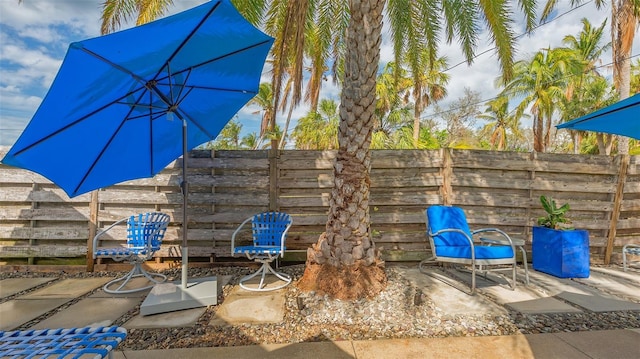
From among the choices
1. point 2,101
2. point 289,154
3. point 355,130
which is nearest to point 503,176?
point 355,130

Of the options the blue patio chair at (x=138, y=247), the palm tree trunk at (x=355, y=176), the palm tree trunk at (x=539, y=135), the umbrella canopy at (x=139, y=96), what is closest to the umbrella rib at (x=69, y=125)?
the umbrella canopy at (x=139, y=96)

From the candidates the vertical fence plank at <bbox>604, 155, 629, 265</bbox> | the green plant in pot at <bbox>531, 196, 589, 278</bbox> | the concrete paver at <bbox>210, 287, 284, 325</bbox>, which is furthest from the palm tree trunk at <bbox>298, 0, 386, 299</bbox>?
the vertical fence plank at <bbox>604, 155, 629, 265</bbox>

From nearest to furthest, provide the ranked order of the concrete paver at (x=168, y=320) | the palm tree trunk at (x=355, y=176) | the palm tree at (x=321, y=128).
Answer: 1. the concrete paver at (x=168, y=320)
2. the palm tree trunk at (x=355, y=176)
3. the palm tree at (x=321, y=128)

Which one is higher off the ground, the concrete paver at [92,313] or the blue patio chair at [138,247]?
the blue patio chair at [138,247]

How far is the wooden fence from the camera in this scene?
13.4 feet

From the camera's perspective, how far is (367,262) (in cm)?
312

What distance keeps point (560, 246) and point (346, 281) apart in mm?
2970

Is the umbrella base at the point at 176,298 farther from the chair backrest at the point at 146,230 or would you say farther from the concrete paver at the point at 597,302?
the concrete paver at the point at 597,302

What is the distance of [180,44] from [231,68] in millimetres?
789

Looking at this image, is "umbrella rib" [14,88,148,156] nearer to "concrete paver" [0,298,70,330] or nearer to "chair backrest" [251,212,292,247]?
"concrete paver" [0,298,70,330]

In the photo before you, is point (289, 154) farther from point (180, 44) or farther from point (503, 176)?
point (503, 176)

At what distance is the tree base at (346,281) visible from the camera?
2941mm

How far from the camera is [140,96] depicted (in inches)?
112

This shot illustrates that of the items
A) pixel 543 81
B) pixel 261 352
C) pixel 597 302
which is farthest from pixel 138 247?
pixel 543 81
